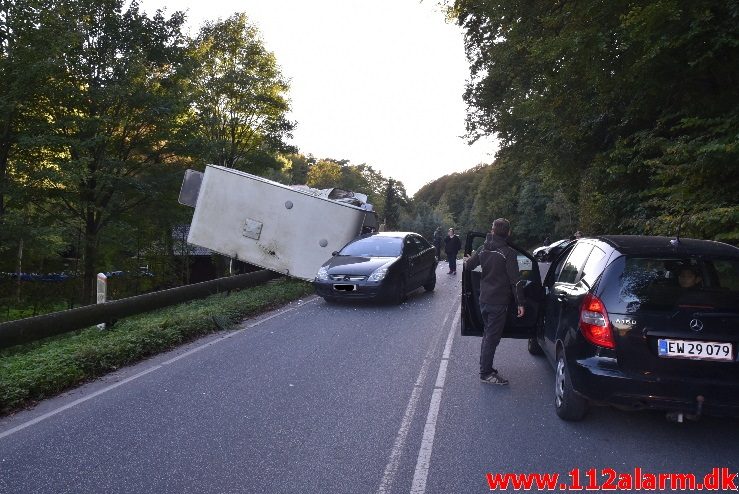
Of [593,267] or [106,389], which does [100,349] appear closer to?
[106,389]

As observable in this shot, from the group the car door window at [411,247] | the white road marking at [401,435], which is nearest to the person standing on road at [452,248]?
the car door window at [411,247]

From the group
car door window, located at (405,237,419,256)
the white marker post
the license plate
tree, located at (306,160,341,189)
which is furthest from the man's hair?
tree, located at (306,160,341,189)

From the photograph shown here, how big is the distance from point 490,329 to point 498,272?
0.63 metres

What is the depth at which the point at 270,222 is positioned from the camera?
14.5 metres

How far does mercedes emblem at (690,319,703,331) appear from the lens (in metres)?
4.52

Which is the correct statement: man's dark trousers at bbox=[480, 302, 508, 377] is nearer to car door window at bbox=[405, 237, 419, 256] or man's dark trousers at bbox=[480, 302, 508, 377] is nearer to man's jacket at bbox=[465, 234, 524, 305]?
man's jacket at bbox=[465, 234, 524, 305]

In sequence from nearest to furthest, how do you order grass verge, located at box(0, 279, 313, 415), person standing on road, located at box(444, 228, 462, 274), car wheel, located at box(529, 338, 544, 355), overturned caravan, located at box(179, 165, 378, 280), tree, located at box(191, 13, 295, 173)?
grass verge, located at box(0, 279, 313, 415)
car wheel, located at box(529, 338, 544, 355)
overturned caravan, located at box(179, 165, 378, 280)
person standing on road, located at box(444, 228, 462, 274)
tree, located at box(191, 13, 295, 173)

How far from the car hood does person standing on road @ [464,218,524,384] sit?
5926 mm

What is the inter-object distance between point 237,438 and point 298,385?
1.63 metres

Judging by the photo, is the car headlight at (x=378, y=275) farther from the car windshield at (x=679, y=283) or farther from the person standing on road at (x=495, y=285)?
the car windshield at (x=679, y=283)

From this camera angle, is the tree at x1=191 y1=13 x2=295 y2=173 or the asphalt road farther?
the tree at x1=191 y1=13 x2=295 y2=173

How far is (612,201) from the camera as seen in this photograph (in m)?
16.6

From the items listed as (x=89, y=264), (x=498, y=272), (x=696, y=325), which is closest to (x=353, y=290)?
(x=498, y=272)

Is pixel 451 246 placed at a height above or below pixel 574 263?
below
